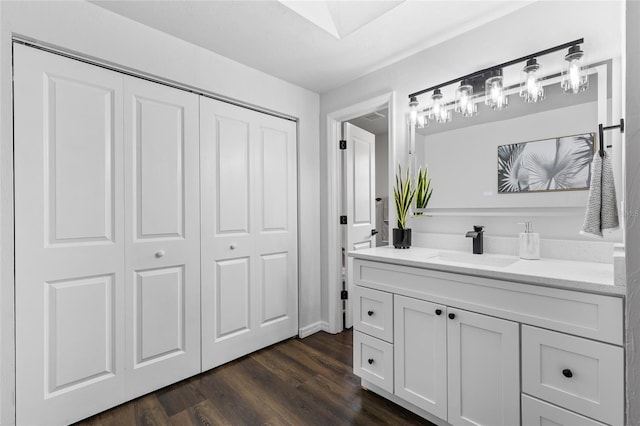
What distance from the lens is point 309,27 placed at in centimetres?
188

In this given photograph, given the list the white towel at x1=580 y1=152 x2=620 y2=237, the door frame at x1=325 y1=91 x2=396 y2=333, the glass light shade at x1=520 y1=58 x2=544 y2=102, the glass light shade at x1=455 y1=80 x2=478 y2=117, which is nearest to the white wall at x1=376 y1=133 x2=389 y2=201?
the door frame at x1=325 y1=91 x2=396 y2=333

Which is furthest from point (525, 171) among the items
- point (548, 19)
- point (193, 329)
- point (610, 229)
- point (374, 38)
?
point (193, 329)

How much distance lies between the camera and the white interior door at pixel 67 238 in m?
1.47

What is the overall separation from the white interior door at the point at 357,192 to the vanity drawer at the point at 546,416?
1.77 metres

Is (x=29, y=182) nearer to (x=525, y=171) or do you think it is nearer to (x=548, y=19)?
(x=525, y=171)

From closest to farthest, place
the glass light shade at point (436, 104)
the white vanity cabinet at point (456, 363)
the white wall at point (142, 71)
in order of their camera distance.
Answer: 1. the white vanity cabinet at point (456, 363)
2. the white wall at point (142, 71)
3. the glass light shade at point (436, 104)

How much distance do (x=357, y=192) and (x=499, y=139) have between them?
4.66ft

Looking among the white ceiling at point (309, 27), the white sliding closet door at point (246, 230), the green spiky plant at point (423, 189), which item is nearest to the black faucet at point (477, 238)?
the green spiky plant at point (423, 189)

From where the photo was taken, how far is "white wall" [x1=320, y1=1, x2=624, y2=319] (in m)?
1.44

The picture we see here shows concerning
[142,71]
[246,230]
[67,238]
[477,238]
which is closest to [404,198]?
[477,238]

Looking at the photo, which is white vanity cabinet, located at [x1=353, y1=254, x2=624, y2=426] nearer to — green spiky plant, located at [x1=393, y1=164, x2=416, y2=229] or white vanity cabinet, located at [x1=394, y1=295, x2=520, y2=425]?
white vanity cabinet, located at [x1=394, y1=295, x2=520, y2=425]

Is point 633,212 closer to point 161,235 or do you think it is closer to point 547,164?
point 547,164

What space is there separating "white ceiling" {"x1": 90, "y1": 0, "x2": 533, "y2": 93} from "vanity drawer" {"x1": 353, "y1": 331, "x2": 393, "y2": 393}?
1924mm

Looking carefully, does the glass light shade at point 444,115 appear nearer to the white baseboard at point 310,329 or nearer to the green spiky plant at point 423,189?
the green spiky plant at point 423,189
